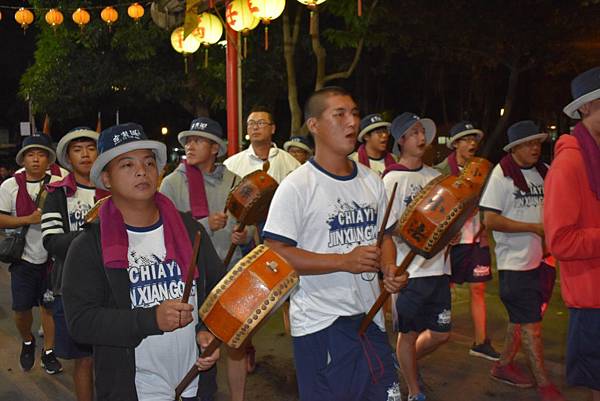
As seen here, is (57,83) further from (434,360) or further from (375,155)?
(434,360)

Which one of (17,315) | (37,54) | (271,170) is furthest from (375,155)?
(37,54)

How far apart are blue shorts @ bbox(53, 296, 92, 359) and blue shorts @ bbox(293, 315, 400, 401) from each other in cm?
173

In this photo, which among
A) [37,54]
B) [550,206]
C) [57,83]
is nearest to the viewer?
[550,206]

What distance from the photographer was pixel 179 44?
13195mm

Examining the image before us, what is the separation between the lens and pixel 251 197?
4.79 m

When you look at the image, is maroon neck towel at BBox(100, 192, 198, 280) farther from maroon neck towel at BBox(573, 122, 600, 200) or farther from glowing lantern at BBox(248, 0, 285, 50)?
glowing lantern at BBox(248, 0, 285, 50)

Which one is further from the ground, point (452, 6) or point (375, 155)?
point (452, 6)

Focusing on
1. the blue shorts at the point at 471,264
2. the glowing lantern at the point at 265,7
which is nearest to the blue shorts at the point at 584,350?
the blue shorts at the point at 471,264

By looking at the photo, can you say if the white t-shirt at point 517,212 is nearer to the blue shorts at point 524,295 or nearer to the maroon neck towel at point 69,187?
the blue shorts at point 524,295

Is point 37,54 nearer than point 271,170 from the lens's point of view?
No

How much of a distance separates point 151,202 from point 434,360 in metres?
4.12

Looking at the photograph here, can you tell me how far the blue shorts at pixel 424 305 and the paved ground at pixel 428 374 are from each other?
2.54 feet

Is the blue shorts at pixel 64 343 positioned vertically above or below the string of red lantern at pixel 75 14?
below

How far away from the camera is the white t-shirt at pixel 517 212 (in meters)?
5.24
